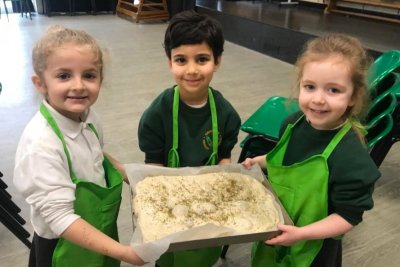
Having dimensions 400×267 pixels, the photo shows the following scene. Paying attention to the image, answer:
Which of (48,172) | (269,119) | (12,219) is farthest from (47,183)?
(269,119)

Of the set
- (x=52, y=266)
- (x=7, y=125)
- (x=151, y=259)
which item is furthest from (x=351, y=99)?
(x=7, y=125)

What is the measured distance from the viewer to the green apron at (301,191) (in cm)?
100

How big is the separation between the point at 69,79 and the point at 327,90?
2.20 ft

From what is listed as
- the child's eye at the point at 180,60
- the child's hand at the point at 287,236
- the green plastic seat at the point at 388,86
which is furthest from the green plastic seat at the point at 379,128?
the child's eye at the point at 180,60

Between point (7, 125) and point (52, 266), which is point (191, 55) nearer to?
point (52, 266)

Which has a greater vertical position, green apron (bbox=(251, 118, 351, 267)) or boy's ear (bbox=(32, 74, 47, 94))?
boy's ear (bbox=(32, 74, 47, 94))

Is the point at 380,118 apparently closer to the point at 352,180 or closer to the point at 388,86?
the point at 388,86

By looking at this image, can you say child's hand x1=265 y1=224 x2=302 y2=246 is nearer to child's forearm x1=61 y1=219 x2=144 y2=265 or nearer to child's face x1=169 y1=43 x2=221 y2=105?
child's forearm x1=61 y1=219 x2=144 y2=265

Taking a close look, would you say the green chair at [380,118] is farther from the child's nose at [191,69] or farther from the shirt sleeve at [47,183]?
the shirt sleeve at [47,183]

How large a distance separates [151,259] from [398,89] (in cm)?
125

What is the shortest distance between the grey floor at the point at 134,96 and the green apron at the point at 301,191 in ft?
1.87

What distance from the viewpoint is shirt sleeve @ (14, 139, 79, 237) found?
0.88 metres

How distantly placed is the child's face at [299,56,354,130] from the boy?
0.31m

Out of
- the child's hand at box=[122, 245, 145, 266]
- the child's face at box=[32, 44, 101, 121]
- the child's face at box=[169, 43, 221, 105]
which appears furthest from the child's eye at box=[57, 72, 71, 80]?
the child's hand at box=[122, 245, 145, 266]
